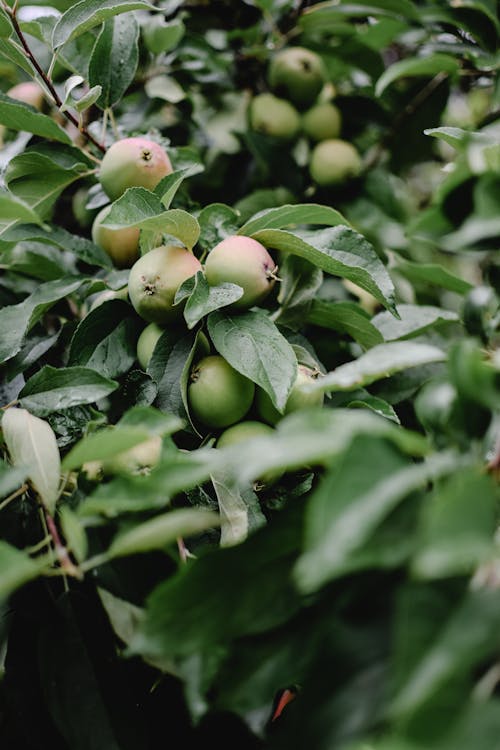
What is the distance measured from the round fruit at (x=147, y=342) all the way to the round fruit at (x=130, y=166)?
8.1 inches

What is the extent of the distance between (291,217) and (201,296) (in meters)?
0.17

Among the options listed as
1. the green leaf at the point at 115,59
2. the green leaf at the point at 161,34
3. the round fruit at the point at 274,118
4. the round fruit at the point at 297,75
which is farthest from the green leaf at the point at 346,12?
the green leaf at the point at 115,59

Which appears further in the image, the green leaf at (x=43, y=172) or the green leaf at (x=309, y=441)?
the green leaf at (x=43, y=172)

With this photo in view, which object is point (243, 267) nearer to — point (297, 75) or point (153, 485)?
point (153, 485)

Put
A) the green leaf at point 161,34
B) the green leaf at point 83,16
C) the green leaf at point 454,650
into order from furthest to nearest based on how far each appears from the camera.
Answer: the green leaf at point 161,34 < the green leaf at point 83,16 < the green leaf at point 454,650

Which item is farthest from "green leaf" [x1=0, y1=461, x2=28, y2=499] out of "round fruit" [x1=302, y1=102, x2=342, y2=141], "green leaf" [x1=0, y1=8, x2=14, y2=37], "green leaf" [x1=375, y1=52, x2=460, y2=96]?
"round fruit" [x1=302, y1=102, x2=342, y2=141]

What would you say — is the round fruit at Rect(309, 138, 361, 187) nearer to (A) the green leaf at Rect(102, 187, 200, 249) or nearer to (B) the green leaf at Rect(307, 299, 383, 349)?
(B) the green leaf at Rect(307, 299, 383, 349)

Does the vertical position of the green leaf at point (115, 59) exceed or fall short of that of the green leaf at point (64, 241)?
it exceeds it

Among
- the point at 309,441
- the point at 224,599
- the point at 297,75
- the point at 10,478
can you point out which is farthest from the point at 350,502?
the point at 297,75

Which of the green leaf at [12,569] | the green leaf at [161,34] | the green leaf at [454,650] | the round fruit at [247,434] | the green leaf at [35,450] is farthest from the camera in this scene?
the green leaf at [161,34]

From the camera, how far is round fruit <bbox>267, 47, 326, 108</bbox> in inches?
51.2

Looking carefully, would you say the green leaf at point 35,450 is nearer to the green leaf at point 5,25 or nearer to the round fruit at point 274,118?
the green leaf at point 5,25

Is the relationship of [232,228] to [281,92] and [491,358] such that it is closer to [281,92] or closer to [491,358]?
[491,358]

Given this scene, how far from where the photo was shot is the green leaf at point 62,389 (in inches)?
27.7
